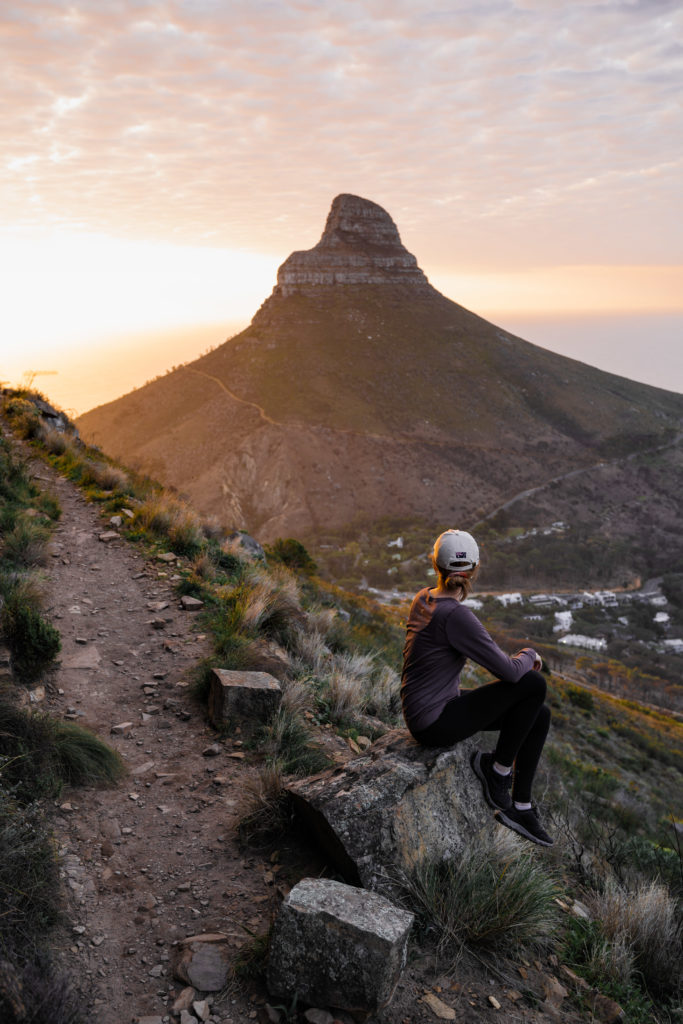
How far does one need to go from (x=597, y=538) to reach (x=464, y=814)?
67483 millimetres

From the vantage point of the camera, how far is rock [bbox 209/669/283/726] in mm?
5191

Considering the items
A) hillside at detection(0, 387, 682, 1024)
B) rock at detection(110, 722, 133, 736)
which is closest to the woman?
hillside at detection(0, 387, 682, 1024)

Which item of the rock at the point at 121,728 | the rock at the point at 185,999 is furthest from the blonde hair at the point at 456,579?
the rock at the point at 121,728

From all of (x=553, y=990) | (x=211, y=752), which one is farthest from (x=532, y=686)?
(x=211, y=752)

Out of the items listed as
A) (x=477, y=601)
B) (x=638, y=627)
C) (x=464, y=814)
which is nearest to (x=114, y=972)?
(x=464, y=814)

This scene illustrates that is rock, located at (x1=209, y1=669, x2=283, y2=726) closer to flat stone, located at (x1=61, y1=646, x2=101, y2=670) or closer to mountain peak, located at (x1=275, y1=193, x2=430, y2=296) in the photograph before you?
flat stone, located at (x1=61, y1=646, x2=101, y2=670)

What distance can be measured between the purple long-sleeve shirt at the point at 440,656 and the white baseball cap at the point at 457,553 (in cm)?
20

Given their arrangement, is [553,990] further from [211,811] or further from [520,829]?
[211,811]

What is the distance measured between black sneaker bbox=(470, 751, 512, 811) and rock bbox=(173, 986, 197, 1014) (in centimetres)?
189

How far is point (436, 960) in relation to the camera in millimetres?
3229

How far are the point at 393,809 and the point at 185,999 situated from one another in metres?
1.29

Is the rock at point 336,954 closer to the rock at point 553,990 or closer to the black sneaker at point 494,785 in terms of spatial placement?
the rock at point 553,990

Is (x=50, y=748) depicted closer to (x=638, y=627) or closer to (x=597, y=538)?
(x=638, y=627)

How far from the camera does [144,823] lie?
13.5 feet
